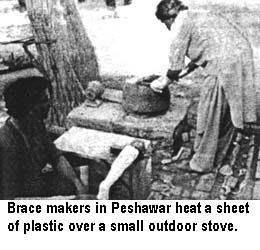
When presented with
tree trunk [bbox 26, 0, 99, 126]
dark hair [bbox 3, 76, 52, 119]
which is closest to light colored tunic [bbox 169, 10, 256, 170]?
tree trunk [bbox 26, 0, 99, 126]

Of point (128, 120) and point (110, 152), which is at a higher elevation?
point (110, 152)

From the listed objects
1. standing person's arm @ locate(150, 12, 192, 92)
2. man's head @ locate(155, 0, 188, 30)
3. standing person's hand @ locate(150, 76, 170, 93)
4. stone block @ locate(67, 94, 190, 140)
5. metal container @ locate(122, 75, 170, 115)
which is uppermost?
man's head @ locate(155, 0, 188, 30)

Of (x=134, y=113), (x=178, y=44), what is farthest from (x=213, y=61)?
(x=134, y=113)

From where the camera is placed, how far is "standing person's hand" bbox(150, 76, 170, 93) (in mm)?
5549

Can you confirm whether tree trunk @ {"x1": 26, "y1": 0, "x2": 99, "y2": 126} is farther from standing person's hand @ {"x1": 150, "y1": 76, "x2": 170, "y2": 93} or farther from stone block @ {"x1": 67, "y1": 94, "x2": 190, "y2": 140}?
standing person's hand @ {"x1": 150, "y1": 76, "x2": 170, "y2": 93}

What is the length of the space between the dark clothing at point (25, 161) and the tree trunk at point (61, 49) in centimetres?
252

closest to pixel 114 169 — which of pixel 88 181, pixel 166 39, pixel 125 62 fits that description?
pixel 88 181

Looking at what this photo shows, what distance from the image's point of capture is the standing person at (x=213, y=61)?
527 cm

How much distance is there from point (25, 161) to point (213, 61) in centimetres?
231

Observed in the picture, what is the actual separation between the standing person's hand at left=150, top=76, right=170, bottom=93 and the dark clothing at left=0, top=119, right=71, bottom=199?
Result: 5.86 feet

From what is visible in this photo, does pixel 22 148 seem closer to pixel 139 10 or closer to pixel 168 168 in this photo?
pixel 168 168

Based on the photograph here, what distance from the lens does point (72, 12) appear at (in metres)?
6.68

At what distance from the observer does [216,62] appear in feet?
17.4

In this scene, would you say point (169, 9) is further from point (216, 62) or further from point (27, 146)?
point (27, 146)
